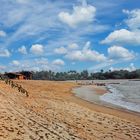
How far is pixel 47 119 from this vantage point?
776 inches

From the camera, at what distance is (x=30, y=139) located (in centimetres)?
1416

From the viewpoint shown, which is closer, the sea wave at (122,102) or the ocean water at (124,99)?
the sea wave at (122,102)

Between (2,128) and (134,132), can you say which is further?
(134,132)

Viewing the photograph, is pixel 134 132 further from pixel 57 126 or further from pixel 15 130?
pixel 15 130

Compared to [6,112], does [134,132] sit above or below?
below

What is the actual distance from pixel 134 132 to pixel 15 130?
7.46m

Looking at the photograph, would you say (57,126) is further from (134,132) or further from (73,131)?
(134,132)

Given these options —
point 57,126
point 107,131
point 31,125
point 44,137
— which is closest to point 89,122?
point 107,131

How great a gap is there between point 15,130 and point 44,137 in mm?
1587

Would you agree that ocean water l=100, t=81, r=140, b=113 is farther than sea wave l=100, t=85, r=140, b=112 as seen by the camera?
Yes

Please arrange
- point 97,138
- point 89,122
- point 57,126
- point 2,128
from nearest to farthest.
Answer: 1. point 2,128
2. point 97,138
3. point 57,126
4. point 89,122

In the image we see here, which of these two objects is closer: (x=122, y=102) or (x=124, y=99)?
(x=122, y=102)

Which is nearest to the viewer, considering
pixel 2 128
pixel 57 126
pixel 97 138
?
pixel 2 128

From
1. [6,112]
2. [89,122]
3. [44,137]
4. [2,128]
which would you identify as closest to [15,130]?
[2,128]
